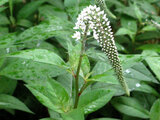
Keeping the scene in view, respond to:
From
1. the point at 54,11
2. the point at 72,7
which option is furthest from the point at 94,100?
the point at 54,11

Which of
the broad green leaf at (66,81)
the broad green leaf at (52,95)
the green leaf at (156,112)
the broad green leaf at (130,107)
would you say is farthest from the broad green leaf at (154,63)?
the broad green leaf at (52,95)

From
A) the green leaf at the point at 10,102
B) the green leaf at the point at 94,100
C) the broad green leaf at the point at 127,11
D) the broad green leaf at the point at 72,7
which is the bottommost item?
the green leaf at the point at 10,102

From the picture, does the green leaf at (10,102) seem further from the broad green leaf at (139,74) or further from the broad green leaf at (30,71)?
the broad green leaf at (139,74)

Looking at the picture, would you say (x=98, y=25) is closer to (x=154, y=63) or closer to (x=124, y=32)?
(x=154, y=63)

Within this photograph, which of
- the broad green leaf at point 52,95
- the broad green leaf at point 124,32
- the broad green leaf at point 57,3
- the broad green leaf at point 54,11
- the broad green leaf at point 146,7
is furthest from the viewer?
the broad green leaf at point 146,7

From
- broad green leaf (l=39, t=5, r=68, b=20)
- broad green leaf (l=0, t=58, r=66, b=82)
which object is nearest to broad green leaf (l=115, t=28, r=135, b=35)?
broad green leaf (l=39, t=5, r=68, b=20)

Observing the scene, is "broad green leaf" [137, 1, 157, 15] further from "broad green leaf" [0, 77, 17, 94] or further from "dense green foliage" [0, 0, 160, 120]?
"broad green leaf" [0, 77, 17, 94]

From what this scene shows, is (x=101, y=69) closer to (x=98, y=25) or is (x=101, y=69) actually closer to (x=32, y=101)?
(x=98, y=25)
